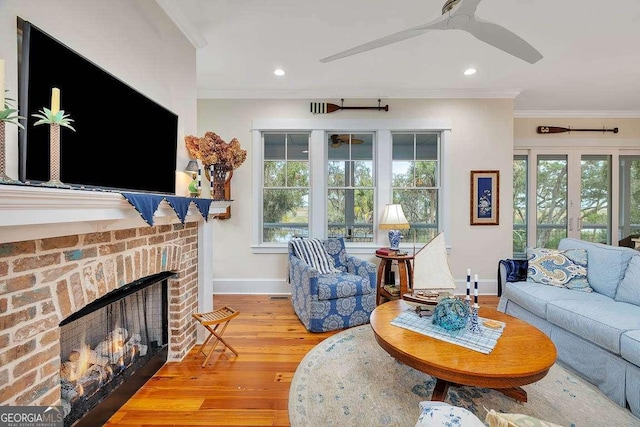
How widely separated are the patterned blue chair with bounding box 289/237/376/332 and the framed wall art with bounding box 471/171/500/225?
1890 mm

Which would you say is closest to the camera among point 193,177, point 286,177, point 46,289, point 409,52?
point 46,289

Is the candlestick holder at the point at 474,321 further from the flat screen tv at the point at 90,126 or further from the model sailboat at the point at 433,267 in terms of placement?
the flat screen tv at the point at 90,126

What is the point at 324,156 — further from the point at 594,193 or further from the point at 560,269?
the point at 594,193

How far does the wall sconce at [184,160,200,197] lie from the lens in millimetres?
2361

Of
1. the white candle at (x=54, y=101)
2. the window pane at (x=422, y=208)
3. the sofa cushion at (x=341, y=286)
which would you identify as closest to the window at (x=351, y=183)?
the window pane at (x=422, y=208)

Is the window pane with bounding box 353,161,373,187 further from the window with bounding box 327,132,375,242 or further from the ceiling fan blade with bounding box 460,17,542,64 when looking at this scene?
the ceiling fan blade with bounding box 460,17,542,64

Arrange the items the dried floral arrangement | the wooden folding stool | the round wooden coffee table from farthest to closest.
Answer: the dried floral arrangement < the wooden folding stool < the round wooden coffee table

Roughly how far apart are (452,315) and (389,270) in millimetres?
2041

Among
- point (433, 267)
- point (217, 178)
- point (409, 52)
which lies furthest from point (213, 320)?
point (409, 52)

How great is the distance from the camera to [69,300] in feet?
4.40

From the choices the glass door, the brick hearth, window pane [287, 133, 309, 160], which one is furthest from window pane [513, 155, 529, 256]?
the brick hearth

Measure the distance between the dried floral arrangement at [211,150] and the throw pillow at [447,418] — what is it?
2230 millimetres

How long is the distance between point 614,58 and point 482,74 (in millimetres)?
1195

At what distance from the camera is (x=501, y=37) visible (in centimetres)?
184
